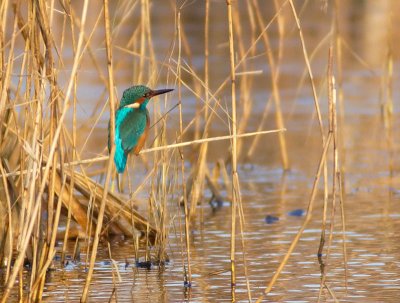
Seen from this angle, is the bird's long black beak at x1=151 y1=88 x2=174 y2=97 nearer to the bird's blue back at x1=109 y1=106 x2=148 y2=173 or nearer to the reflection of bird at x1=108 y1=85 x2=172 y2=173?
the reflection of bird at x1=108 y1=85 x2=172 y2=173

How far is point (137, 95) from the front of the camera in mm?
5438

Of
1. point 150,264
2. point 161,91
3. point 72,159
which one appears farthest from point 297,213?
point 161,91

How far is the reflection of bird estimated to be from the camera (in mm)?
5406

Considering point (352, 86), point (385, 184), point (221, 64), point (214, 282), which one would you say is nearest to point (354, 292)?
point (214, 282)

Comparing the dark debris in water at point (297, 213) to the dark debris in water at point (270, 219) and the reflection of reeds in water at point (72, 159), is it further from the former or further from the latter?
the reflection of reeds in water at point (72, 159)

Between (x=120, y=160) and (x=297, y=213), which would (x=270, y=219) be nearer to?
(x=297, y=213)

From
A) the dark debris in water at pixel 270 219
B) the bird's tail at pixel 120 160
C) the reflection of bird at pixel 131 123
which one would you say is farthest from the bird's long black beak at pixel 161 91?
the dark debris in water at pixel 270 219

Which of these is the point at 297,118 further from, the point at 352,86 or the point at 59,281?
the point at 59,281

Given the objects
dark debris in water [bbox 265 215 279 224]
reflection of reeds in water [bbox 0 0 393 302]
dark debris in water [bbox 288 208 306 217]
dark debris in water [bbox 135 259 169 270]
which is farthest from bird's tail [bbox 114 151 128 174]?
dark debris in water [bbox 288 208 306 217]

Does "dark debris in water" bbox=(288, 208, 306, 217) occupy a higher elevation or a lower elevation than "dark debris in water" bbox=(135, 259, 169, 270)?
higher

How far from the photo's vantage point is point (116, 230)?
6.47 metres

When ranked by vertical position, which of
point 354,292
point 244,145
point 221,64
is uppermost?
point 221,64

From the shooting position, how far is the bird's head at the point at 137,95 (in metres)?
5.41

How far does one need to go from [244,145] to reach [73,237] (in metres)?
3.80
